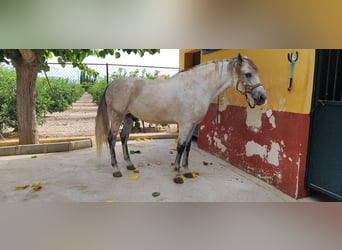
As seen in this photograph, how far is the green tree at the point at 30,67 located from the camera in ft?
13.2

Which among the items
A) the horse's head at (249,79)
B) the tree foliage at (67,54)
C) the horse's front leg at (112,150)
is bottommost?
the horse's front leg at (112,150)

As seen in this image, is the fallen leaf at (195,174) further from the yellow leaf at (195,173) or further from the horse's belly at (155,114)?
the horse's belly at (155,114)

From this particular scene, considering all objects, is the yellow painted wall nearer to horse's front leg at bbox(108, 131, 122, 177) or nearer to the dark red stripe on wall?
the dark red stripe on wall

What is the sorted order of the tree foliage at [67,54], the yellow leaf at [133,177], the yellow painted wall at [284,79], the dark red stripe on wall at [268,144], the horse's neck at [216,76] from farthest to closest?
the tree foliage at [67,54] → the yellow leaf at [133,177] → the horse's neck at [216,76] → the dark red stripe on wall at [268,144] → the yellow painted wall at [284,79]

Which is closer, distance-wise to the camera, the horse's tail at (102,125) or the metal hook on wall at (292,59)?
the metal hook on wall at (292,59)

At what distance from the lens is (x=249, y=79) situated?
2.61 m

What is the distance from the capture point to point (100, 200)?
237 centimetres

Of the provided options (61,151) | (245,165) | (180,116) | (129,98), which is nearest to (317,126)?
(245,165)

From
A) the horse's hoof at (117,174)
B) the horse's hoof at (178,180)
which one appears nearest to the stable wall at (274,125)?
the horse's hoof at (178,180)

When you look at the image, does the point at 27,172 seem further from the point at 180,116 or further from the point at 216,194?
the point at 216,194

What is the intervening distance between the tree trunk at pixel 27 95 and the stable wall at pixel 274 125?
3.15 m

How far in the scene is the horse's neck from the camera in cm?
282
